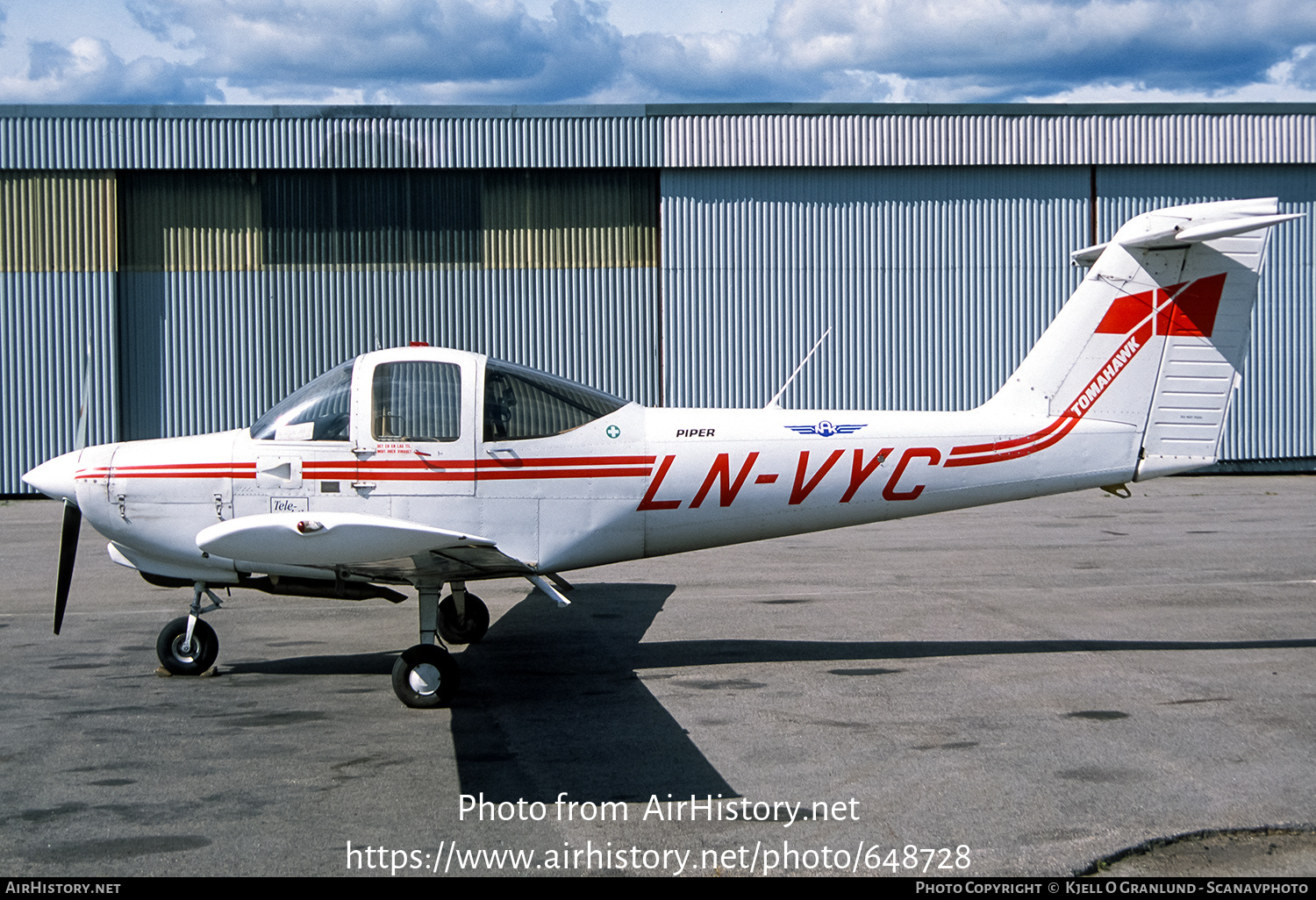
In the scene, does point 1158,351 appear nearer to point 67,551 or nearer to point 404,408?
point 404,408

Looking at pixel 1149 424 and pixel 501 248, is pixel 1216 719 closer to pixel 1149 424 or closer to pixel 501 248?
pixel 1149 424

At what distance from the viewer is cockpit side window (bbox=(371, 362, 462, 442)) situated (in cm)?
727

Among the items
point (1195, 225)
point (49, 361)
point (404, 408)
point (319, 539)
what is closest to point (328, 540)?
point (319, 539)

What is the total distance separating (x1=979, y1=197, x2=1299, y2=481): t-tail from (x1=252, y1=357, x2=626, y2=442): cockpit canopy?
3671mm

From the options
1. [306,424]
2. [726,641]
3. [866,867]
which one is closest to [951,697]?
[726,641]

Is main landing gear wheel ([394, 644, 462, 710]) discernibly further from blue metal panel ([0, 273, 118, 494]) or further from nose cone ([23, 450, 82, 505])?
blue metal panel ([0, 273, 118, 494])

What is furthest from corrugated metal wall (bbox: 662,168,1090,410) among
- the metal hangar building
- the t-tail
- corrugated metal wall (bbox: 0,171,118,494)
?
the t-tail

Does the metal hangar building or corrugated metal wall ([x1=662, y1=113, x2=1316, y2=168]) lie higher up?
corrugated metal wall ([x1=662, y1=113, x2=1316, y2=168])

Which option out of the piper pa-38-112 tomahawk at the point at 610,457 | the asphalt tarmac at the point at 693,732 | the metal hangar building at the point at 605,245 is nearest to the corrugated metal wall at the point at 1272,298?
the metal hangar building at the point at 605,245

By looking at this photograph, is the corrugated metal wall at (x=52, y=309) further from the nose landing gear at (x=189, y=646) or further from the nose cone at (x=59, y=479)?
the nose landing gear at (x=189, y=646)

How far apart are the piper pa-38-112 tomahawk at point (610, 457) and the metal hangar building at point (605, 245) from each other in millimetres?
14256

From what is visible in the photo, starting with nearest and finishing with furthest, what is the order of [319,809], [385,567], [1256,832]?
[1256,832], [319,809], [385,567]

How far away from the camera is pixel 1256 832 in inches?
186

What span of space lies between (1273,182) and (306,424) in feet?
73.9
